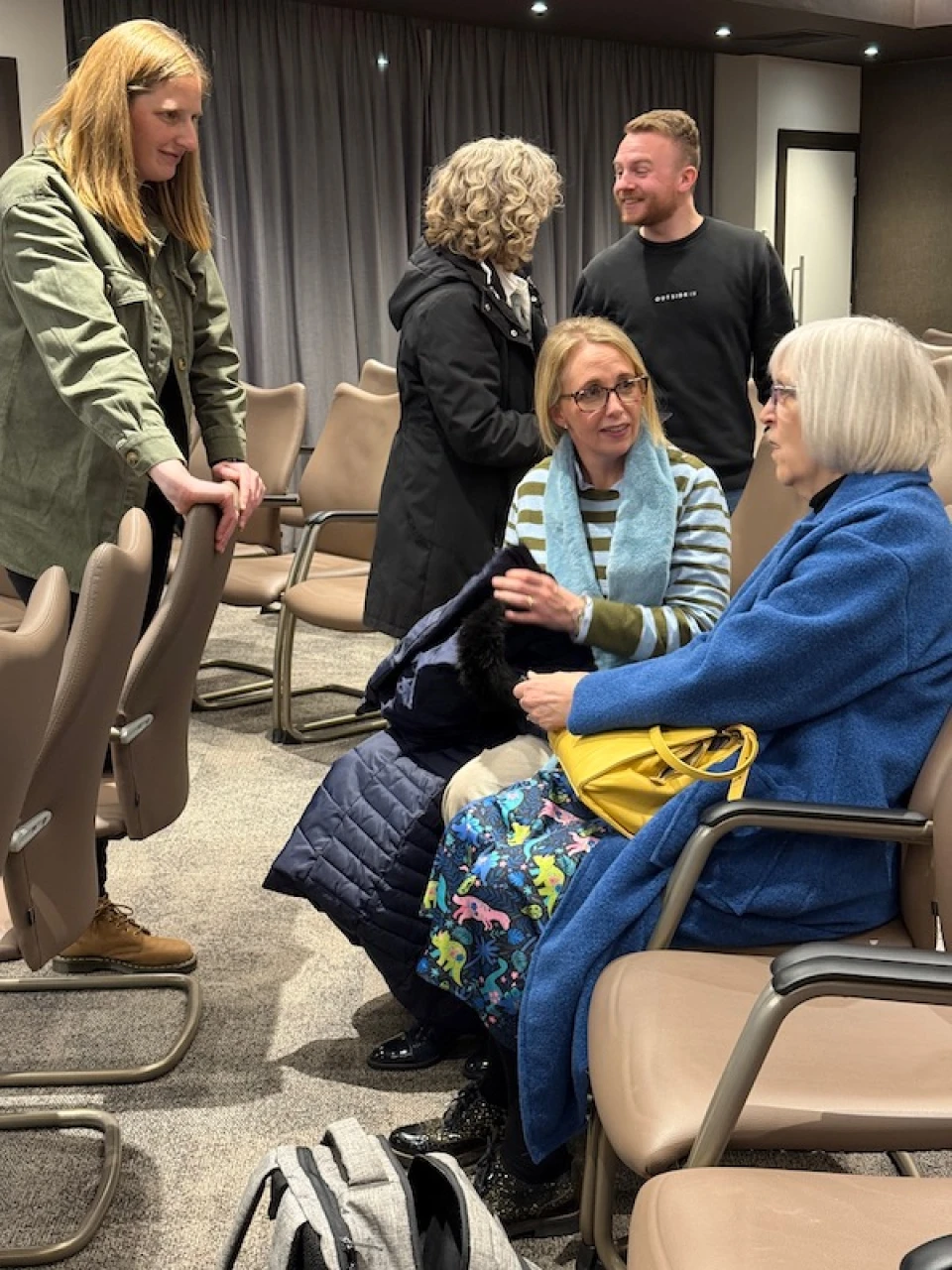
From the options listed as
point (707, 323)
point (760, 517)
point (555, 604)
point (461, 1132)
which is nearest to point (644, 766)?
point (555, 604)

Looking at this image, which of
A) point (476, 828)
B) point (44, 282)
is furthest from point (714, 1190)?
point (44, 282)

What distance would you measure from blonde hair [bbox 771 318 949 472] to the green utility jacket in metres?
1.05

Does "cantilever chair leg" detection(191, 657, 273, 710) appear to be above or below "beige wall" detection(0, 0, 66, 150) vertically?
below

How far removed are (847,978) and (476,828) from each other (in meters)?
0.77

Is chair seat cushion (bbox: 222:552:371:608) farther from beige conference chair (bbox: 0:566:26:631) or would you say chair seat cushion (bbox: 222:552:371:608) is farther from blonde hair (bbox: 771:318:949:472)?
blonde hair (bbox: 771:318:949:472)

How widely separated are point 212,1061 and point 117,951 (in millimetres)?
379

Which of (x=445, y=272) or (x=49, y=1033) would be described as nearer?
(x=49, y=1033)

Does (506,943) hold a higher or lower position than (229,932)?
higher

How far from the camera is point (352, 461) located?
15.6 ft

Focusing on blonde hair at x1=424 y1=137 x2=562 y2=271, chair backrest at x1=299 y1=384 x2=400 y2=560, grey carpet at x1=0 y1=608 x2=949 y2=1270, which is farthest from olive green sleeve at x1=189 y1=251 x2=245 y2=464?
chair backrest at x1=299 y1=384 x2=400 y2=560

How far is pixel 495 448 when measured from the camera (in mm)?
3221

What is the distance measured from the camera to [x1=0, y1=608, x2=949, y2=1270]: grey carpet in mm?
2102

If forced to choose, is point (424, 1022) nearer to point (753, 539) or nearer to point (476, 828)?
point (476, 828)

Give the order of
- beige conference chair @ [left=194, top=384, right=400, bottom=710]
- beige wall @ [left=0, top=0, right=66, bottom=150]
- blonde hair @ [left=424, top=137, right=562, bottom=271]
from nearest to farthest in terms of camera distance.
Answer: blonde hair @ [left=424, top=137, right=562, bottom=271] < beige conference chair @ [left=194, top=384, right=400, bottom=710] < beige wall @ [left=0, top=0, right=66, bottom=150]
